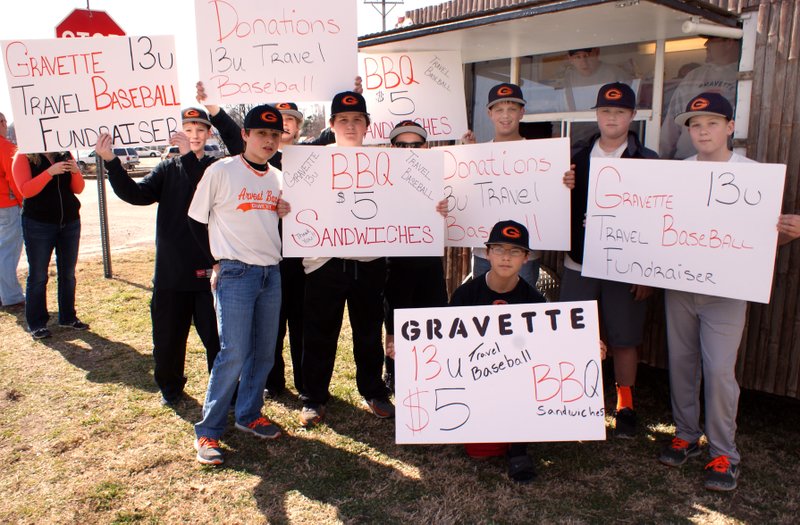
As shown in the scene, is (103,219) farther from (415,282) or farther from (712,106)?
(712,106)

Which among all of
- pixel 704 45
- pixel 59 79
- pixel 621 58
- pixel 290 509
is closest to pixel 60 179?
pixel 59 79

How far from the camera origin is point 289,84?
398 centimetres

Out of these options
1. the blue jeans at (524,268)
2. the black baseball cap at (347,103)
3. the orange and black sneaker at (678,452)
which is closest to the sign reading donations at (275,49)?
the black baseball cap at (347,103)

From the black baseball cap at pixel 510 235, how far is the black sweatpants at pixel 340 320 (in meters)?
0.97

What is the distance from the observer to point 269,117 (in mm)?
3561

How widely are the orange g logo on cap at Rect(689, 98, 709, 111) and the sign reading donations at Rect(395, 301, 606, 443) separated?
1.23m

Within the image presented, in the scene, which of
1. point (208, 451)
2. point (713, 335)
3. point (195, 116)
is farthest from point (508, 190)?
point (208, 451)

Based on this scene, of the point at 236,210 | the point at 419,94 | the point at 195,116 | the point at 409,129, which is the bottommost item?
the point at 236,210

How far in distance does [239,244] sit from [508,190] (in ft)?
5.76

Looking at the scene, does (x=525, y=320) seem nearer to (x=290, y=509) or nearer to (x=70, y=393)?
(x=290, y=509)

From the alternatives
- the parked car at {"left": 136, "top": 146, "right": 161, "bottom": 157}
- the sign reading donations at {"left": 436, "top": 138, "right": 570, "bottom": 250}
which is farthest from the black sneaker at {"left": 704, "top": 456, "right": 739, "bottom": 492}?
the parked car at {"left": 136, "top": 146, "right": 161, "bottom": 157}

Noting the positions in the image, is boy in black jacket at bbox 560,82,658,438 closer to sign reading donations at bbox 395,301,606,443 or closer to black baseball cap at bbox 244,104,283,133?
sign reading donations at bbox 395,301,606,443

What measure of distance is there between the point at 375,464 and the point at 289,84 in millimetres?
2483

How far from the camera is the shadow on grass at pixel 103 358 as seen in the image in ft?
16.5
